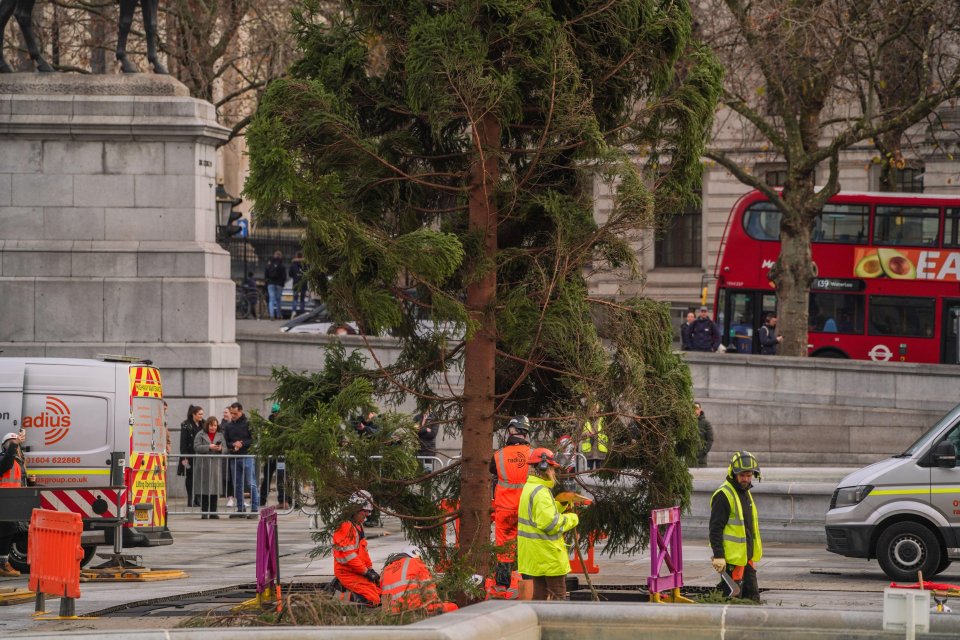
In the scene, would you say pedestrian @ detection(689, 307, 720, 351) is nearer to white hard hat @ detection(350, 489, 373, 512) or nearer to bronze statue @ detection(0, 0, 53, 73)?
bronze statue @ detection(0, 0, 53, 73)

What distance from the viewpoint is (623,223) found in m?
11.8

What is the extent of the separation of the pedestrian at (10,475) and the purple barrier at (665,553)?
22.7 ft

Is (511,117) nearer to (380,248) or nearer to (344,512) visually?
(380,248)

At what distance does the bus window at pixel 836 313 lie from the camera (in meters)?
36.2

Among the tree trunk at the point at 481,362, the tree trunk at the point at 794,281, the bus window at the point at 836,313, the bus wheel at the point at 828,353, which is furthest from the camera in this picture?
the bus wheel at the point at 828,353

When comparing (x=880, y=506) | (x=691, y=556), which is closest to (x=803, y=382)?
(x=691, y=556)

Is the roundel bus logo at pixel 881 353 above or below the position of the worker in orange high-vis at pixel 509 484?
above

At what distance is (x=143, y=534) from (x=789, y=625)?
9.92 m

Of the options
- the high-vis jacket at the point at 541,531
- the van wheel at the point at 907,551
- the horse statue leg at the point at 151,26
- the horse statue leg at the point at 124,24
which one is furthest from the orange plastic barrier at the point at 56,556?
the horse statue leg at the point at 124,24

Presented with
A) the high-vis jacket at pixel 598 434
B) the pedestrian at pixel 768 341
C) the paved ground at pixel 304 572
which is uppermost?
the pedestrian at pixel 768 341

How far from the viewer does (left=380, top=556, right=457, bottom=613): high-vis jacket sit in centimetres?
1055

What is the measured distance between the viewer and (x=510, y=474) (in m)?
13.1

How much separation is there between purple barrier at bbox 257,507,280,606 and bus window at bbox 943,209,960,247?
25065 millimetres

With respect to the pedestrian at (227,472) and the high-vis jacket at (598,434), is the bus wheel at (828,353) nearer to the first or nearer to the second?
the pedestrian at (227,472)
